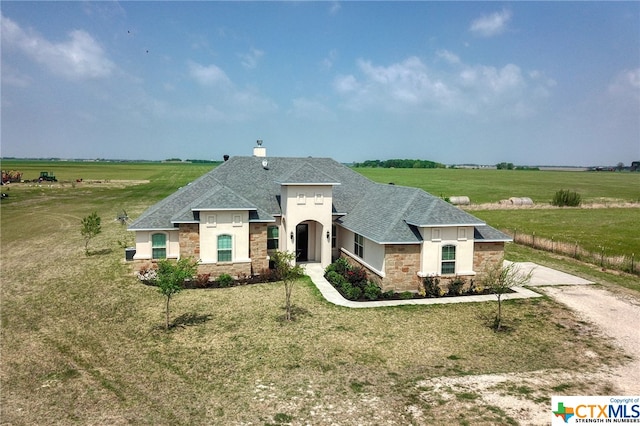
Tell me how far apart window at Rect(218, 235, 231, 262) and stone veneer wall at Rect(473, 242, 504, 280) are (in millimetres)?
13749

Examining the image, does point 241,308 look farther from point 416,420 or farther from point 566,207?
point 566,207

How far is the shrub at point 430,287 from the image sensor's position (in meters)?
20.3

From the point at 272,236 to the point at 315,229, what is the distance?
3.16 meters

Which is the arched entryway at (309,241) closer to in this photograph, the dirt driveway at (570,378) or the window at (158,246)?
the window at (158,246)

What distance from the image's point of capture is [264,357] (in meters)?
13.7

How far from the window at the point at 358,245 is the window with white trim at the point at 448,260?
4729 millimetres

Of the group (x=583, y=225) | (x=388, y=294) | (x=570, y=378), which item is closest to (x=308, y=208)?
(x=388, y=294)

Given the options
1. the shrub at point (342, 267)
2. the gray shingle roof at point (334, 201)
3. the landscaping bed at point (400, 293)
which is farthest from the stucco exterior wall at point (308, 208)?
the landscaping bed at point (400, 293)

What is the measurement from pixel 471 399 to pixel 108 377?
10918mm

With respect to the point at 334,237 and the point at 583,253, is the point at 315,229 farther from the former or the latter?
the point at 583,253

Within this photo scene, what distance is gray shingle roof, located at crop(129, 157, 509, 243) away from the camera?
68.4ft

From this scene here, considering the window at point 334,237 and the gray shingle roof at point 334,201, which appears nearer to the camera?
the gray shingle roof at point 334,201

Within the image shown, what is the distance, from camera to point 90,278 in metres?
23.4

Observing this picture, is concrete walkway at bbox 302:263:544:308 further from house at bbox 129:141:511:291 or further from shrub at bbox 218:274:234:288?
shrub at bbox 218:274:234:288
